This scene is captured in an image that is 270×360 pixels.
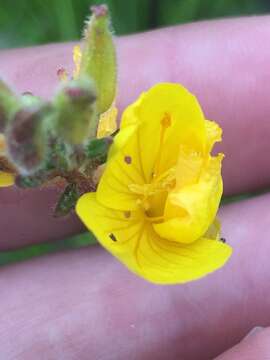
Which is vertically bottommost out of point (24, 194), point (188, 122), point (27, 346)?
point (27, 346)

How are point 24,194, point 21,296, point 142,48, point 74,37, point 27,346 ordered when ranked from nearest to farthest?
point 27,346 → point 21,296 → point 24,194 → point 142,48 → point 74,37

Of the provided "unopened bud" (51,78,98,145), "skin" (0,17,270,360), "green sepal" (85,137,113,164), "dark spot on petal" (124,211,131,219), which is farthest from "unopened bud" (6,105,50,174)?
"skin" (0,17,270,360)

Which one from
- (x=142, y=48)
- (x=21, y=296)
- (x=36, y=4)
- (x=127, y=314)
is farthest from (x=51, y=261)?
(x=36, y=4)

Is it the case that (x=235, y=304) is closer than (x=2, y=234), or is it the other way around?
(x=235, y=304)

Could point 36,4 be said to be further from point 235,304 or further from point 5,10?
point 235,304

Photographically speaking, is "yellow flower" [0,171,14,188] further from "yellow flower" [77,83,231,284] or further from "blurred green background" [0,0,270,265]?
"blurred green background" [0,0,270,265]

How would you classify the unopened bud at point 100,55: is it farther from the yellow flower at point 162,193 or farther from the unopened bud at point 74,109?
the unopened bud at point 74,109

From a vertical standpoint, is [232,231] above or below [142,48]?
below
